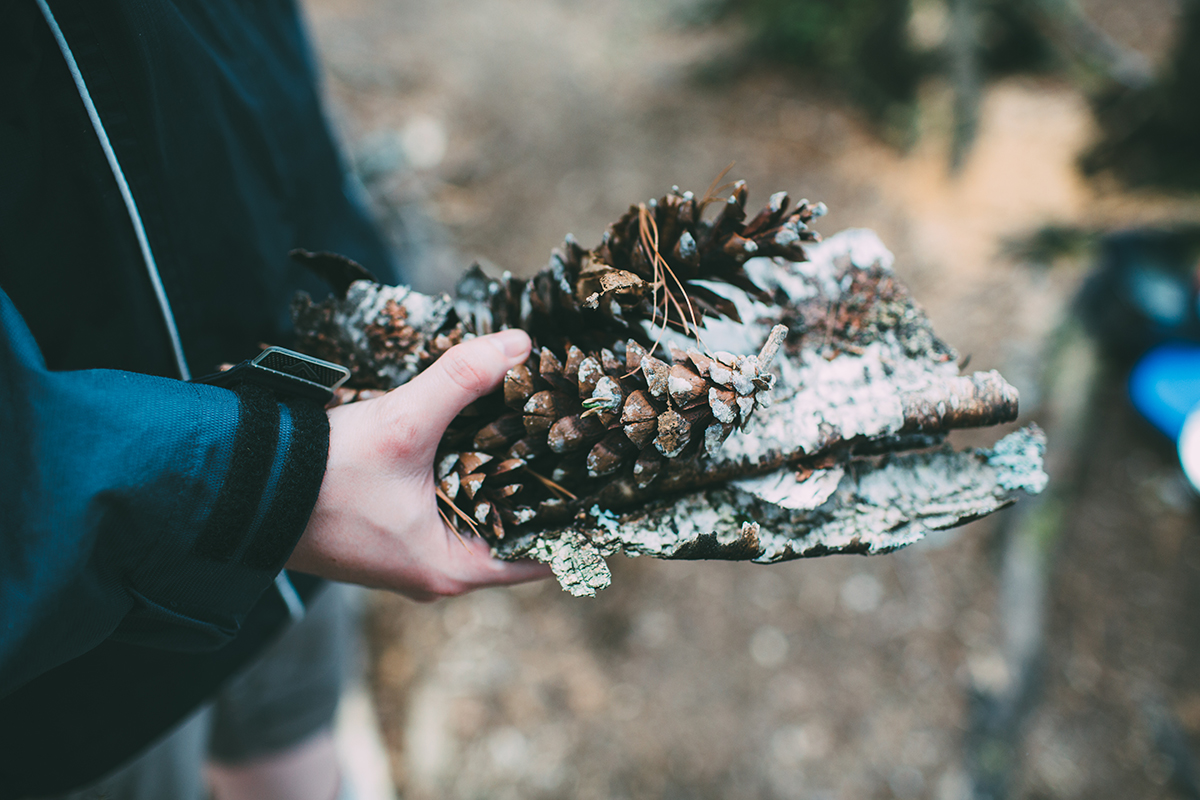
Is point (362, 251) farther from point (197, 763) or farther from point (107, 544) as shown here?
point (197, 763)

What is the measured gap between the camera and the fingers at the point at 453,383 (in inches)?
32.7

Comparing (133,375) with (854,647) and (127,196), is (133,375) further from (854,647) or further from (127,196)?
(854,647)

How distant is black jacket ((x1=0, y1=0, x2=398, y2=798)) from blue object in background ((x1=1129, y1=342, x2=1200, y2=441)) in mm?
3156

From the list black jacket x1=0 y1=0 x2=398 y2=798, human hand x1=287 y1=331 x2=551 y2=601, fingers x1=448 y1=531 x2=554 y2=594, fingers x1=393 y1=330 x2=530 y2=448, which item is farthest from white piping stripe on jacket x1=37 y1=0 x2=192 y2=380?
fingers x1=448 y1=531 x2=554 y2=594

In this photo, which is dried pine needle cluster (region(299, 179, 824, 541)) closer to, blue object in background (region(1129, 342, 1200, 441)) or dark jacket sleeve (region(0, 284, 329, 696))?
dark jacket sleeve (region(0, 284, 329, 696))

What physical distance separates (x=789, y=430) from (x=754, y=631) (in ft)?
5.48

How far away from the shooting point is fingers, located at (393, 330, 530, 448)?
0.83 meters

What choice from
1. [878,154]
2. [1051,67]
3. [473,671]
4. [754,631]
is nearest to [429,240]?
[473,671]

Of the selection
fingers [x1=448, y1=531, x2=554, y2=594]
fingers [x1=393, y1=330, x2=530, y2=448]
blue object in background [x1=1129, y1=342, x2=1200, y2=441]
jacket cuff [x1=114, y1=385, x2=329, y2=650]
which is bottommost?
blue object in background [x1=1129, y1=342, x2=1200, y2=441]

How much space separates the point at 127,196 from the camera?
2.75 ft

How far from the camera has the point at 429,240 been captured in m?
3.42

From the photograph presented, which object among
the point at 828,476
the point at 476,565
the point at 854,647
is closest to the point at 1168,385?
the point at 854,647

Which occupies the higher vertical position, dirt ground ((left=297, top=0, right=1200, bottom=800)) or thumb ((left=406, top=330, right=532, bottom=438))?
thumb ((left=406, top=330, right=532, bottom=438))

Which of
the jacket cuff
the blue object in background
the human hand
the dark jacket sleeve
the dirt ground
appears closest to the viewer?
the dark jacket sleeve
